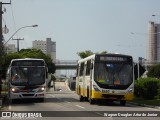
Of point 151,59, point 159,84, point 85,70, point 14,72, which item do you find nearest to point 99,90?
point 85,70

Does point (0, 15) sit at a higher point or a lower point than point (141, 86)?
higher

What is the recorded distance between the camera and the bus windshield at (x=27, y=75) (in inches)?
1335

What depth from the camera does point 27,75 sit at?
34188 mm

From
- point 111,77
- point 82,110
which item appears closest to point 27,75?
point 111,77

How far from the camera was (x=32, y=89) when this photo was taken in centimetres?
3391

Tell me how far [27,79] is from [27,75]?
12.8 inches

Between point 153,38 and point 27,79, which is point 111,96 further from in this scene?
point 153,38

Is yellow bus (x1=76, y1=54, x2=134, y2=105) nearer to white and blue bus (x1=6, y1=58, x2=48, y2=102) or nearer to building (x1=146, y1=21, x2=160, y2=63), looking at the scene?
white and blue bus (x1=6, y1=58, x2=48, y2=102)

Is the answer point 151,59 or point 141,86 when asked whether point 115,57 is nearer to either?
point 141,86

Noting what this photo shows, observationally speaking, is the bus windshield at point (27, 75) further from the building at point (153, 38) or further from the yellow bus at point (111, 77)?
the building at point (153, 38)

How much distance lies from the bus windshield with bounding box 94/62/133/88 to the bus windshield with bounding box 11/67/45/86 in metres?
5.39

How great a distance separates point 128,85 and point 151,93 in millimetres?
10360

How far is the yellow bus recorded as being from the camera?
30266 mm

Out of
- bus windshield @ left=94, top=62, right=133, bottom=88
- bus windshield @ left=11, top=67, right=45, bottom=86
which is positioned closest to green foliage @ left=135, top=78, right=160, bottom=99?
bus windshield @ left=94, top=62, right=133, bottom=88
